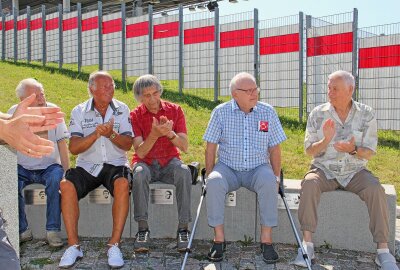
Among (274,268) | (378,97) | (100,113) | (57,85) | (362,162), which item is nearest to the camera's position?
(274,268)

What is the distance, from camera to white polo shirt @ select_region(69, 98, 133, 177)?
4.73m

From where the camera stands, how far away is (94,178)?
4672mm

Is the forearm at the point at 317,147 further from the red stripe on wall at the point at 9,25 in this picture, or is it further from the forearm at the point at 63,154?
the red stripe on wall at the point at 9,25

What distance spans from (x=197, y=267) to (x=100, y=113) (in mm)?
1660

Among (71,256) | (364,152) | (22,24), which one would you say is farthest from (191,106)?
(22,24)

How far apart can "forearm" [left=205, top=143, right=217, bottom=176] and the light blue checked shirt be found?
0.05m

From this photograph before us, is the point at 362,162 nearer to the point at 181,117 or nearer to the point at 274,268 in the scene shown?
the point at 274,268

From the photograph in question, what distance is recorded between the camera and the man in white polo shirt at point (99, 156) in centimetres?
440

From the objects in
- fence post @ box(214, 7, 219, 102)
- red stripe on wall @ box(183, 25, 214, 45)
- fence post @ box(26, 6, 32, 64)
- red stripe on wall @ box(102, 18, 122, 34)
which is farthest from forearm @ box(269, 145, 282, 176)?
fence post @ box(26, 6, 32, 64)

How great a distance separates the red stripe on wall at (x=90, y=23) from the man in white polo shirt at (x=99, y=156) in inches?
418

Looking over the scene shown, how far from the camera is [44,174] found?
15.6 ft

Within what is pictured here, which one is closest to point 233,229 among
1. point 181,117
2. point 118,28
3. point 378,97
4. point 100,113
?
point 181,117

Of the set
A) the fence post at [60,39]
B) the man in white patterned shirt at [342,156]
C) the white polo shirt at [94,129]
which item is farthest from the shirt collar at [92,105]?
the fence post at [60,39]

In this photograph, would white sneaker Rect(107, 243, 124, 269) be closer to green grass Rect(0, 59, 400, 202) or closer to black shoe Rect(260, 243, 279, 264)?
black shoe Rect(260, 243, 279, 264)
